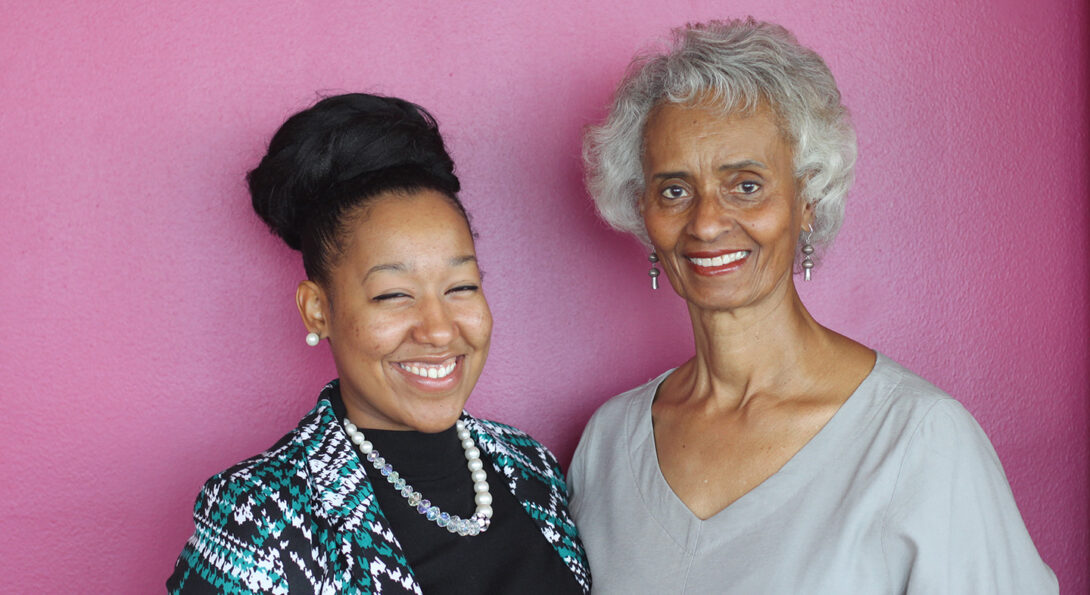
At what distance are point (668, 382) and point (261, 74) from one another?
125 cm

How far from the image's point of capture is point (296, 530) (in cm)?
159

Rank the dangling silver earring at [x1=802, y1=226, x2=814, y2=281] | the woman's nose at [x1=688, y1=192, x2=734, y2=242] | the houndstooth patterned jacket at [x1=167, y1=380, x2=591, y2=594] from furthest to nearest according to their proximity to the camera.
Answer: the dangling silver earring at [x1=802, y1=226, x2=814, y2=281]
the woman's nose at [x1=688, y1=192, x2=734, y2=242]
the houndstooth patterned jacket at [x1=167, y1=380, x2=591, y2=594]

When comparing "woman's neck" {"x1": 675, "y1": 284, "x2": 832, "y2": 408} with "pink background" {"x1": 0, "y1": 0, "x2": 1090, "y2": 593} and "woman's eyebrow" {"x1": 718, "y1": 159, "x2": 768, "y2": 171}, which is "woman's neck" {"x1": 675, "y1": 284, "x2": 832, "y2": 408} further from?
"pink background" {"x1": 0, "y1": 0, "x2": 1090, "y2": 593}

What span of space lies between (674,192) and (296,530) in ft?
3.36

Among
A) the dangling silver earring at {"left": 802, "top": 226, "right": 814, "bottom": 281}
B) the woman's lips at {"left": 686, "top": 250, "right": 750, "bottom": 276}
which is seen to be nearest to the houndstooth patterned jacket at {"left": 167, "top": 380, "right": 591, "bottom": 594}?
the woman's lips at {"left": 686, "top": 250, "right": 750, "bottom": 276}

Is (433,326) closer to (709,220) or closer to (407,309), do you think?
(407,309)

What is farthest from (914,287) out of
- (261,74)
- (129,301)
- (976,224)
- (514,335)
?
(129,301)

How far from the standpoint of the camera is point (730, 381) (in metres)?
2.07

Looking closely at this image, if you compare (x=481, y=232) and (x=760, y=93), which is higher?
(x=760, y=93)

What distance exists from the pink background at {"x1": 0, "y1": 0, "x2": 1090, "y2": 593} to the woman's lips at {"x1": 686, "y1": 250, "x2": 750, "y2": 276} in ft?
2.30

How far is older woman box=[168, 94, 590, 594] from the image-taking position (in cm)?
158

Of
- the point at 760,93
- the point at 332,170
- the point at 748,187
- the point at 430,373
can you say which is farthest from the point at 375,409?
the point at 760,93

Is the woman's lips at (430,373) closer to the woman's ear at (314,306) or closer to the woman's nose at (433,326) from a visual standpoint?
the woman's nose at (433,326)

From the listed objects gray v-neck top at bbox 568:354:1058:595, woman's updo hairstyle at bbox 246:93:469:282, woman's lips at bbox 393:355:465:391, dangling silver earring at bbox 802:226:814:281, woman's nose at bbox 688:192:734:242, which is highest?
woman's updo hairstyle at bbox 246:93:469:282
